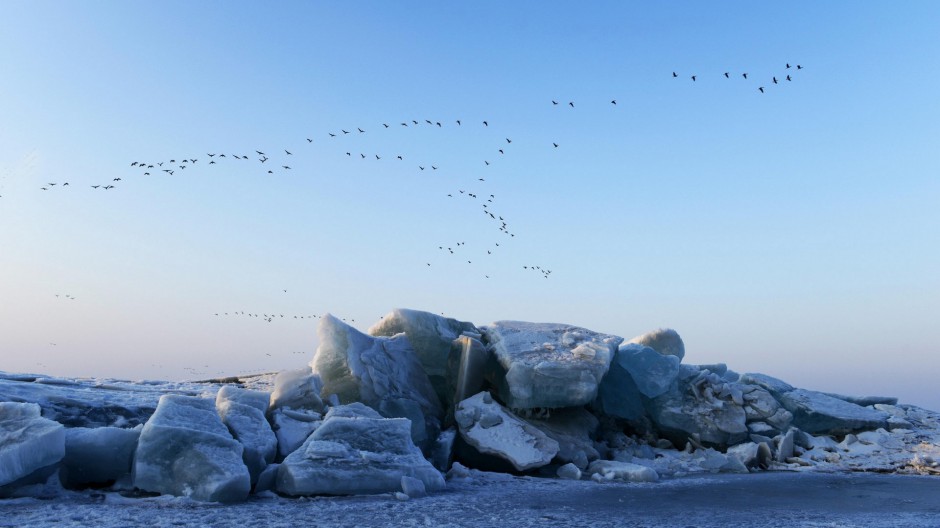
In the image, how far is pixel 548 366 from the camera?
10039 mm

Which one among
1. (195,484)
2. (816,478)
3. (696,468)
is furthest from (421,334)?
(816,478)

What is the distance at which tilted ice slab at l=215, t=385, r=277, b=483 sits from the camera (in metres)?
7.04

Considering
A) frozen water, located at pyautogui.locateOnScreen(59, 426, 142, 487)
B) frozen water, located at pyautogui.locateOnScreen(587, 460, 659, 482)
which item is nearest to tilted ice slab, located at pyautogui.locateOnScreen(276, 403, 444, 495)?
frozen water, located at pyautogui.locateOnScreen(59, 426, 142, 487)

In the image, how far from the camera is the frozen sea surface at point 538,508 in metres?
5.57

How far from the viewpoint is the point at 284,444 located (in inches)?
299

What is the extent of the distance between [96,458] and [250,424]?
149cm

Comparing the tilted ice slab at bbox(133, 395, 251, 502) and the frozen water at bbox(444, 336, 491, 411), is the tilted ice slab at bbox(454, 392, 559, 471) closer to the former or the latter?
the frozen water at bbox(444, 336, 491, 411)

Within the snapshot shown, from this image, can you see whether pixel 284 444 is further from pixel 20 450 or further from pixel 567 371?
pixel 567 371

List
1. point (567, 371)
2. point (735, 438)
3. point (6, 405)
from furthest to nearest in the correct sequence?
1. point (735, 438)
2. point (567, 371)
3. point (6, 405)

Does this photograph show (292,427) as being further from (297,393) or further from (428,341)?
(428,341)

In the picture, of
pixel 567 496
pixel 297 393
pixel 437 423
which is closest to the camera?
pixel 567 496

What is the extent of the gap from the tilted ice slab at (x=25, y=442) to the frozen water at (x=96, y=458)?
194mm

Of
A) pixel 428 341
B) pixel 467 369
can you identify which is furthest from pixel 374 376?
pixel 428 341

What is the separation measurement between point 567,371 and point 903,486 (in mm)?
4379
